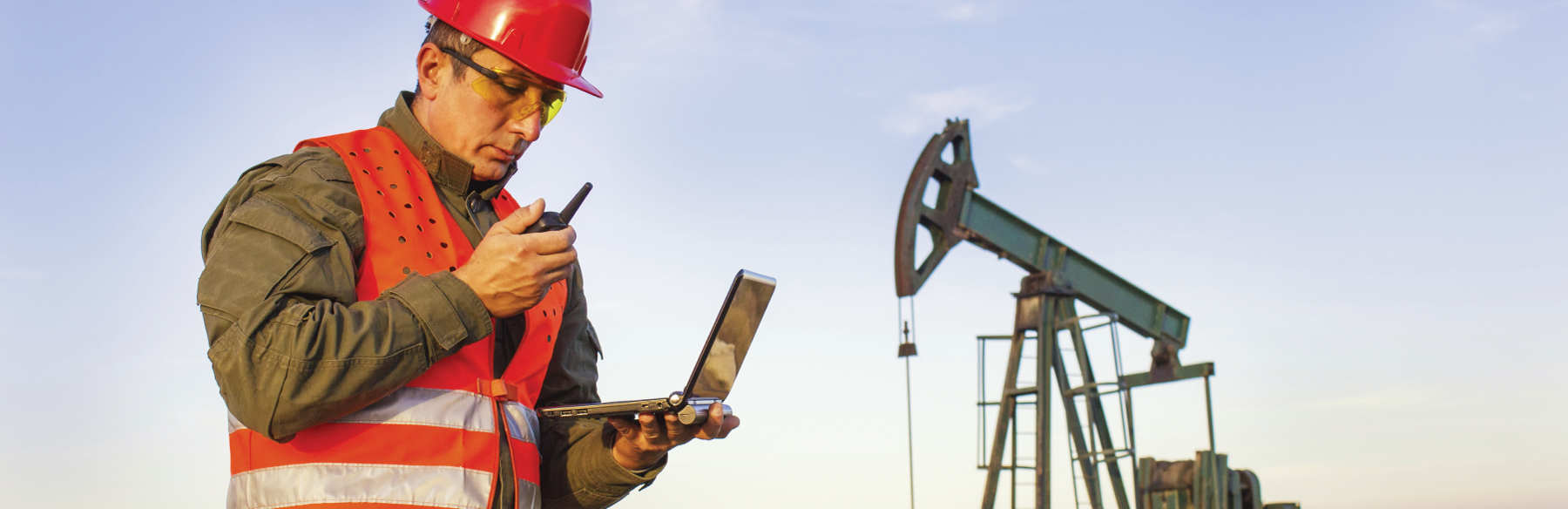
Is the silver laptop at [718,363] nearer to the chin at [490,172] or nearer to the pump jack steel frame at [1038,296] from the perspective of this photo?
the chin at [490,172]

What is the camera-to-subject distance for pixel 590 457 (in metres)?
3.01

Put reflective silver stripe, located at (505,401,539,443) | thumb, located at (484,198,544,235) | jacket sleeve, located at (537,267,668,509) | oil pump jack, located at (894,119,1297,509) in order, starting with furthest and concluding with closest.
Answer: oil pump jack, located at (894,119,1297,509), jacket sleeve, located at (537,267,668,509), reflective silver stripe, located at (505,401,539,443), thumb, located at (484,198,544,235)

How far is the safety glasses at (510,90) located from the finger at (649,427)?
0.71 m

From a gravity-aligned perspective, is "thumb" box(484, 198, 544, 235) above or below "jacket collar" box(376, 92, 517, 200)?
below

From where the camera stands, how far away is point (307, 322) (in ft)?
7.00

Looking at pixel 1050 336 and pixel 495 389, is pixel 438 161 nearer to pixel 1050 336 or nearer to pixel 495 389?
pixel 495 389

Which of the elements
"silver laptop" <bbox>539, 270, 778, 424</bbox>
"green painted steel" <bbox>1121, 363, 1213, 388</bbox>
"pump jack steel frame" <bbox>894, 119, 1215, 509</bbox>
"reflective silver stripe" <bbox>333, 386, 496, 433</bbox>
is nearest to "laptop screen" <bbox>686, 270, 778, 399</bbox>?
"silver laptop" <bbox>539, 270, 778, 424</bbox>

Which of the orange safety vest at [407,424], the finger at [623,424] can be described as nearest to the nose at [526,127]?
the orange safety vest at [407,424]

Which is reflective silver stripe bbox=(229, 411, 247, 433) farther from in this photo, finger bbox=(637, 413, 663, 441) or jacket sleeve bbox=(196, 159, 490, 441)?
finger bbox=(637, 413, 663, 441)

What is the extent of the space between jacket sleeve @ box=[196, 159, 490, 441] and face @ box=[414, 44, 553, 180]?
18.3 inches

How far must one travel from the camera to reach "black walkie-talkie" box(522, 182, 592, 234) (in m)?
2.33

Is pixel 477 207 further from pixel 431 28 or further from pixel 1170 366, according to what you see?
pixel 1170 366

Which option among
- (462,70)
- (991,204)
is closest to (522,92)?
(462,70)

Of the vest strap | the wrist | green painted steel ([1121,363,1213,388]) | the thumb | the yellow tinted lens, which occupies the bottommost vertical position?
the wrist
